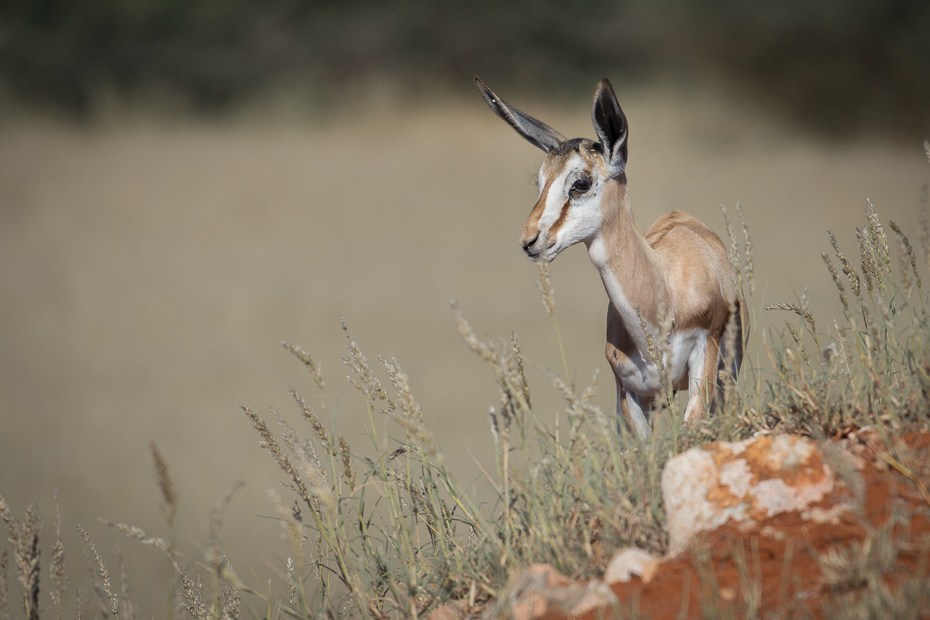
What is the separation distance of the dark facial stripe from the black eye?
1.6 inches

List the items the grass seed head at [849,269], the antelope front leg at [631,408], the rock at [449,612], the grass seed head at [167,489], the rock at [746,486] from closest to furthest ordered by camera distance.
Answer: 1. the grass seed head at [167,489]
2. the rock at [746,486]
3. the rock at [449,612]
4. the grass seed head at [849,269]
5. the antelope front leg at [631,408]

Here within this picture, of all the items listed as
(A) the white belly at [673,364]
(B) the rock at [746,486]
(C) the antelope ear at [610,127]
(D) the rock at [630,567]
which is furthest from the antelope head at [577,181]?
(D) the rock at [630,567]

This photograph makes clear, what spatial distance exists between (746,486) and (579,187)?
51.7 inches

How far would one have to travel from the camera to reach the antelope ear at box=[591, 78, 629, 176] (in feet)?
7.79

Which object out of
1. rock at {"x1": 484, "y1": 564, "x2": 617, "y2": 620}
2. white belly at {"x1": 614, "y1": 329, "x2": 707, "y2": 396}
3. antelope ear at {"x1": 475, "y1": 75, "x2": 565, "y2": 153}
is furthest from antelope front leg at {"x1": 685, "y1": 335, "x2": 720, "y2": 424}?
rock at {"x1": 484, "y1": 564, "x2": 617, "y2": 620}

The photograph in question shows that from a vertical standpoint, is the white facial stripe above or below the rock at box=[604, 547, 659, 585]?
above

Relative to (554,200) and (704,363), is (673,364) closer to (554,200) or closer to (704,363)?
(704,363)

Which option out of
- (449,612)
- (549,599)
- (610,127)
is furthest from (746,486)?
(610,127)

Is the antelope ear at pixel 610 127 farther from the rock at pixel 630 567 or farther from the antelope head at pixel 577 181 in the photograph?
the rock at pixel 630 567

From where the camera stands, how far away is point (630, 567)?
4.31 ft

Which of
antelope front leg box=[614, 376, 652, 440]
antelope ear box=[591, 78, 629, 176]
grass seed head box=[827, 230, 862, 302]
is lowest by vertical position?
antelope front leg box=[614, 376, 652, 440]

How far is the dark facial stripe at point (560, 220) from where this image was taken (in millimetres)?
2355

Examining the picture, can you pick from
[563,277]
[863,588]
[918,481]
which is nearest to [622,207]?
[918,481]

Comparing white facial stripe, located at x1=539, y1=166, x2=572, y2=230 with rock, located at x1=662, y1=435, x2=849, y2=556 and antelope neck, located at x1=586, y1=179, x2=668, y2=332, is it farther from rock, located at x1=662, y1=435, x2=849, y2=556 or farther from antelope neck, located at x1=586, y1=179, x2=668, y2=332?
rock, located at x1=662, y1=435, x2=849, y2=556
